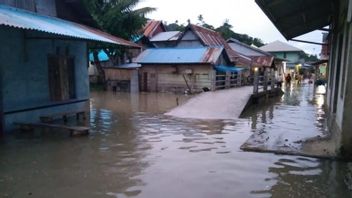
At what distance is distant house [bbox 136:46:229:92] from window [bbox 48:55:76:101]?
13782 mm

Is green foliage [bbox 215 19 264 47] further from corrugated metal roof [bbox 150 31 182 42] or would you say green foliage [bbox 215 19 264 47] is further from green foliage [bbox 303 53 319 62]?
green foliage [bbox 303 53 319 62]

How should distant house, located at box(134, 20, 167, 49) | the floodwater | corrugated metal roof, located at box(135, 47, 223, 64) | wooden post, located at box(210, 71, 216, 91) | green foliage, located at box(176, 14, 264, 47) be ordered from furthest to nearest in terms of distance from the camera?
green foliage, located at box(176, 14, 264, 47) < distant house, located at box(134, 20, 167, 49) < corrugated metal roof, located at box(135, 47, 223, 64) < wooden post, located at box(210, 71, 216, 91) < the floodwater

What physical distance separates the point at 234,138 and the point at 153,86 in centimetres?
1915

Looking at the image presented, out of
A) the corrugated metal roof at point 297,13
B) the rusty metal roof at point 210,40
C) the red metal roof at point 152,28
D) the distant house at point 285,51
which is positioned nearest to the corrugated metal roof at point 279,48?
the distant house at point 285,51

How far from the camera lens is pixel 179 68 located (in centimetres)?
2811

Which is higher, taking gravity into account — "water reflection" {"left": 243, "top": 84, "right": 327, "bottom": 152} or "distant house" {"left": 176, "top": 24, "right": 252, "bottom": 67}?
"distant house" {"left": 176, "top": 24, "right": 252, "bottom": 67}

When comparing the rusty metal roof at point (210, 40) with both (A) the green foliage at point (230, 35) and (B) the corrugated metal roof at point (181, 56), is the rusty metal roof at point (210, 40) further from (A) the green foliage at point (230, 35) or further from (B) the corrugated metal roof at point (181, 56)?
(A) the green foliage at point (230, 35)

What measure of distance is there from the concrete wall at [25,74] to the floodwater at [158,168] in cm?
132

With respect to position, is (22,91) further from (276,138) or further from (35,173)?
(276,138)

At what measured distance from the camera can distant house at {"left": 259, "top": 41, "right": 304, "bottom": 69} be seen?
6168cm

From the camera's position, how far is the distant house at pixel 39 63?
1080cm

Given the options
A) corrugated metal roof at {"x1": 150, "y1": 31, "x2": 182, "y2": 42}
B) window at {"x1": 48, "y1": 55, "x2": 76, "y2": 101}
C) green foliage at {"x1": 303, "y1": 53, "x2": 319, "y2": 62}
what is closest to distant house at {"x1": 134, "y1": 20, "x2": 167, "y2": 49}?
corrugated metal roof at {"x1": 150, "y1": 31, "x2": 182, "y2": 42}

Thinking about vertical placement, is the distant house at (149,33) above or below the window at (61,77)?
above

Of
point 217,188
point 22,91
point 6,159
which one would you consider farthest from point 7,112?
point 217,188
